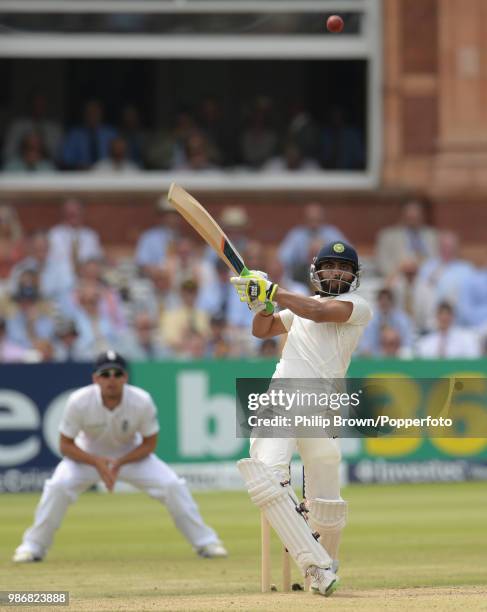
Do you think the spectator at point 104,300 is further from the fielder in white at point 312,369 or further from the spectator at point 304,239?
the fielder in white at point 312,369

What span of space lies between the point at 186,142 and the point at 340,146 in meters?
1.95

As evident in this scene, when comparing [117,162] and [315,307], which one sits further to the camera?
[117,162]

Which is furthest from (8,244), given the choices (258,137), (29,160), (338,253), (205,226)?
(338,253)

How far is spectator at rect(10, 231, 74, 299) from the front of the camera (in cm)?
1555

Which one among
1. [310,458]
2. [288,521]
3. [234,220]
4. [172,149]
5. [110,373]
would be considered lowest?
[288,521]

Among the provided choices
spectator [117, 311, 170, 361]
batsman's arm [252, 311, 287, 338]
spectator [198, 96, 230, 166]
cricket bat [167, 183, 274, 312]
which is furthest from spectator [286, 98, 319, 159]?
batsman's arm [252, 311, 287, 338]

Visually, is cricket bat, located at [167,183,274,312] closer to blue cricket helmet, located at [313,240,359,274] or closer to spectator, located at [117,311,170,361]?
blue cricket helmet, located at [313,240,359,274]

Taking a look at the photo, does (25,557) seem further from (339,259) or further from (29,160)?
(29,160)

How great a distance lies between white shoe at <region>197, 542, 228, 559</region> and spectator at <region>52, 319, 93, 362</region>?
16.1 feet

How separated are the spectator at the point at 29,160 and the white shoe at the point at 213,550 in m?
9.57

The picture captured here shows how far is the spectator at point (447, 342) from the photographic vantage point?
598 inches

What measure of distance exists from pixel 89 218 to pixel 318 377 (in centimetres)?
1130

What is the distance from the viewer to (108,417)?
32.6 feet

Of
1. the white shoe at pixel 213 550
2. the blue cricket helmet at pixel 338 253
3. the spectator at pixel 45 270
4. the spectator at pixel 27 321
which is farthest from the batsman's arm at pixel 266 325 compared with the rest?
the spectator at pixel 45 270
